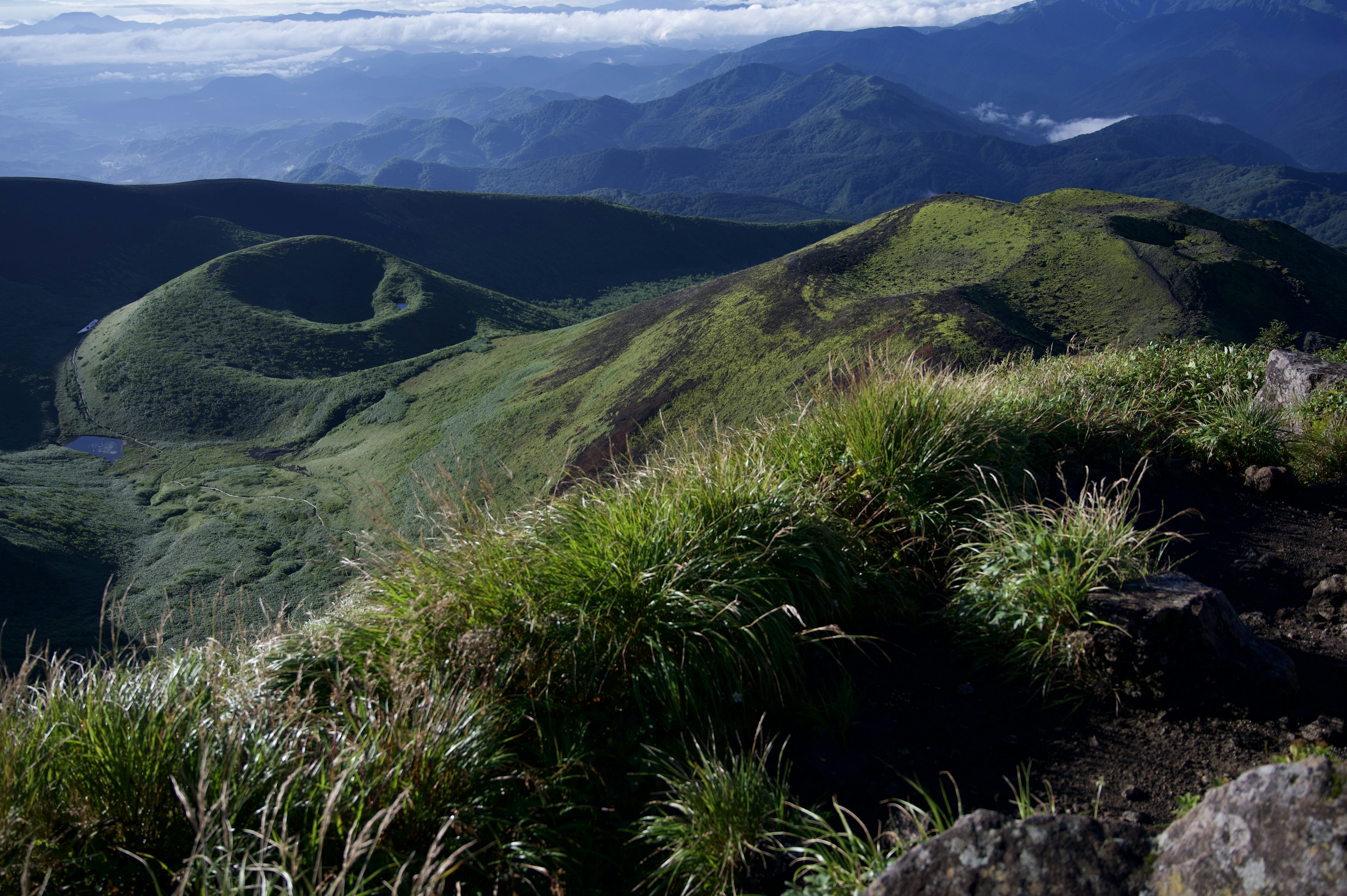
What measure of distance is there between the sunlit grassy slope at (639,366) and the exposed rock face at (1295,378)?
855 centimetres

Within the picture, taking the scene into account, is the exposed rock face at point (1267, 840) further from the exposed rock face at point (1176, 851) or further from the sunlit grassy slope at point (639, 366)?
the sunlit grassy slope at point (639, 366)

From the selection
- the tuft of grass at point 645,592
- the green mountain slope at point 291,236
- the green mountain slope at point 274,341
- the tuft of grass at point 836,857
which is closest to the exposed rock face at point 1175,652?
the tuft of grass at point 645,592

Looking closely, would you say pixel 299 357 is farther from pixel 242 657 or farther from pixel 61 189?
pixel 61 189

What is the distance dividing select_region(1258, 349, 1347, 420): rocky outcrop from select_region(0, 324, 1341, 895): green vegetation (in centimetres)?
329

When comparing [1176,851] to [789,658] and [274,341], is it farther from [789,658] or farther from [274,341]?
[274,341]

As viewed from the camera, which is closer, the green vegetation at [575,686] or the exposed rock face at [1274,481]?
the green vegetation at [575,686]

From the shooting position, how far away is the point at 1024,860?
2.25 m

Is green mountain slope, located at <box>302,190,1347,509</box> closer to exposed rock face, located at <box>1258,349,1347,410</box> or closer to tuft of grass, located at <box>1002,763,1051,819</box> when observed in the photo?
exposed rock face, located at <box>1258,349,1347,410</box>

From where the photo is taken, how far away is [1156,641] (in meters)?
3.56

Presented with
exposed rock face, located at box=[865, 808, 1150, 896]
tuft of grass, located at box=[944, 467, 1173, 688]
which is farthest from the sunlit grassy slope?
exposed rock face, located at box=[865, 808, 1150, 896]

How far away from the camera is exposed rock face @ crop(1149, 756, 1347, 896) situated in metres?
1.83

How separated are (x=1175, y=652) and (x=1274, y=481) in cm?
338

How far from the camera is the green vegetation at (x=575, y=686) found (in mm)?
2691

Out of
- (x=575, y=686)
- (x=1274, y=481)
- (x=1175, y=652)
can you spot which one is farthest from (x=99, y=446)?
(x=1274, y=481)
